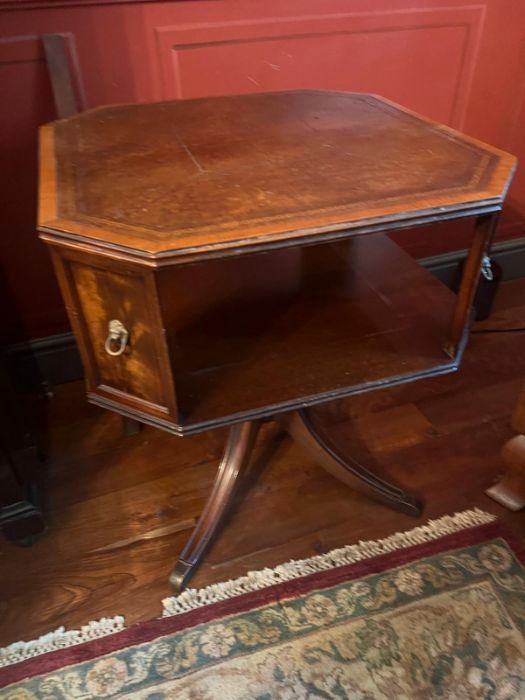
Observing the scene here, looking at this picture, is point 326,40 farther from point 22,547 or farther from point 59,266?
point 22,547

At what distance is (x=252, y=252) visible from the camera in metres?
0.76

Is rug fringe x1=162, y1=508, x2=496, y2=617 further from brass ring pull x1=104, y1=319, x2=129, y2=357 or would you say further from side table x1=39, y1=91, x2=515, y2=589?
brass ring pull x1=104, y1=319, x2=129, y2=357

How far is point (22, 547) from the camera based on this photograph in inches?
54.3

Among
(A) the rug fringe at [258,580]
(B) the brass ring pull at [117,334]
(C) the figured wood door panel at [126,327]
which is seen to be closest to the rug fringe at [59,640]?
(A) the rug fringe at [258,580]

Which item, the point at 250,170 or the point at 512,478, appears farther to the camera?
the point at 512,478

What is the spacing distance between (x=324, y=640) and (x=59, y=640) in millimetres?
544

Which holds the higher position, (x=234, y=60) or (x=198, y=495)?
(x=234, y=60)

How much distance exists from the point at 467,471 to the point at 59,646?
41.2 inches

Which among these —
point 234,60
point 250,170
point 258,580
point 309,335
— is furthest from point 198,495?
point 234,60

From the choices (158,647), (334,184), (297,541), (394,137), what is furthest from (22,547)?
(394,137)

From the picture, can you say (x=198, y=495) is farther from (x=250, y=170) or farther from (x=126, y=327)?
(x=250, y=170)

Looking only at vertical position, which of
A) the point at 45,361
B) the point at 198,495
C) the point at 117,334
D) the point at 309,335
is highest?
the point at 117,334

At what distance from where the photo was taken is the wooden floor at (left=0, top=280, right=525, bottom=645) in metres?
1.30

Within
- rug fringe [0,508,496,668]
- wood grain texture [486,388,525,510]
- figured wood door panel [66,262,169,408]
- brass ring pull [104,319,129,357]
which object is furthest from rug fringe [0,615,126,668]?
wood grain texture [486,388,525,510]
